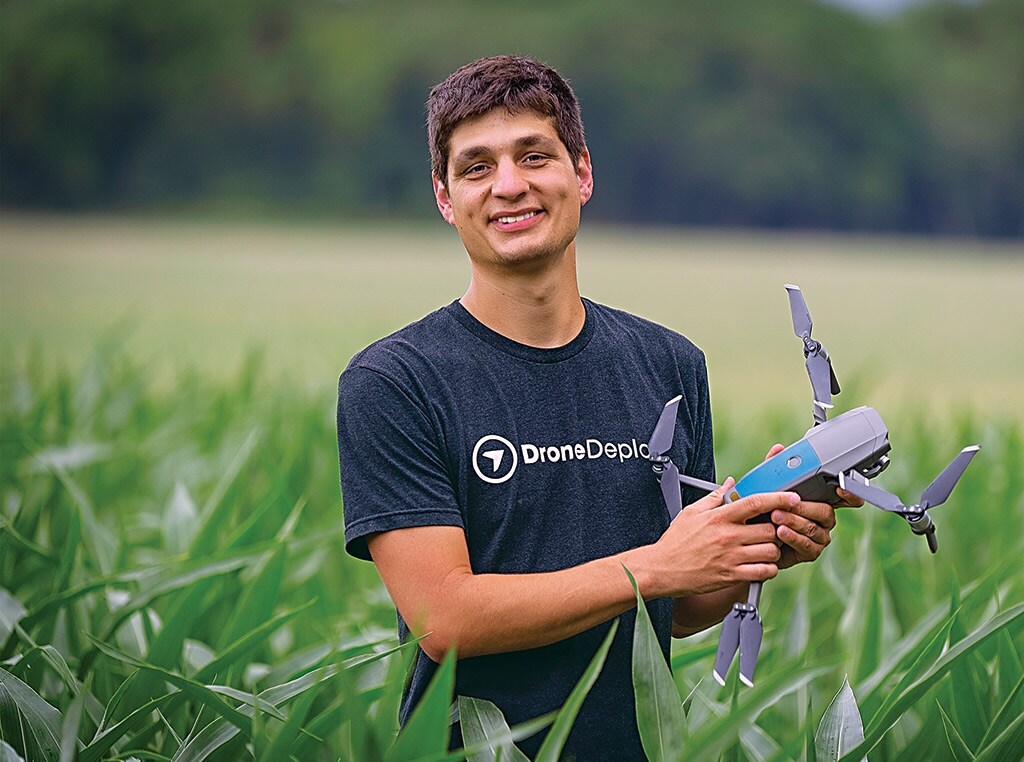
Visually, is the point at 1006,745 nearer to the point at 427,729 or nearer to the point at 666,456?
the point at 666,456

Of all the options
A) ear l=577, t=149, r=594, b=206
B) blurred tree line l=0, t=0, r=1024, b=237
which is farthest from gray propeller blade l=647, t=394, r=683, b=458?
blurred tree line l=0, t=0, r=1024, b=237

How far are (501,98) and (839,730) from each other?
1.93 feet

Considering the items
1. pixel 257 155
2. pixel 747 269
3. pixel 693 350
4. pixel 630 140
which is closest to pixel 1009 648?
pixel 693 350

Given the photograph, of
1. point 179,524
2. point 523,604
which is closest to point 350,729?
point 523,604

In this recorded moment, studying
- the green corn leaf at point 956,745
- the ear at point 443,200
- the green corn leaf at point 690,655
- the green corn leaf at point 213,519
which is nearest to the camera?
the ear at point 443,200

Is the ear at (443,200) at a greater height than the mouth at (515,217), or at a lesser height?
greater

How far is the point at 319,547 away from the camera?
1.89 meters

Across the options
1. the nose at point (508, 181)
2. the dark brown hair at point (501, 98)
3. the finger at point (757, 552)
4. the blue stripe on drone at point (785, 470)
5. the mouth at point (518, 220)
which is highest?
the dark brown hair at point (501, 98)

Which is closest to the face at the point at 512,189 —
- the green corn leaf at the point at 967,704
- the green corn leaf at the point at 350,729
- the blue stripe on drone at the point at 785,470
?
the blue stripe on drone at the point at 785,470

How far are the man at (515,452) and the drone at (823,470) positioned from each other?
4 centimetres

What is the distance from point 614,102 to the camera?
532 cm

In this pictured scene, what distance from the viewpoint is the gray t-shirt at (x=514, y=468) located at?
922 mm

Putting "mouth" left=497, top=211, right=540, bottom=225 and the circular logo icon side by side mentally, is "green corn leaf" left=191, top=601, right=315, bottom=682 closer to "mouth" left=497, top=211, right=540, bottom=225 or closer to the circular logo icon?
the circular logo icon

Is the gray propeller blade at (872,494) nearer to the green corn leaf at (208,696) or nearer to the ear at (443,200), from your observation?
the ear at (443,200)
